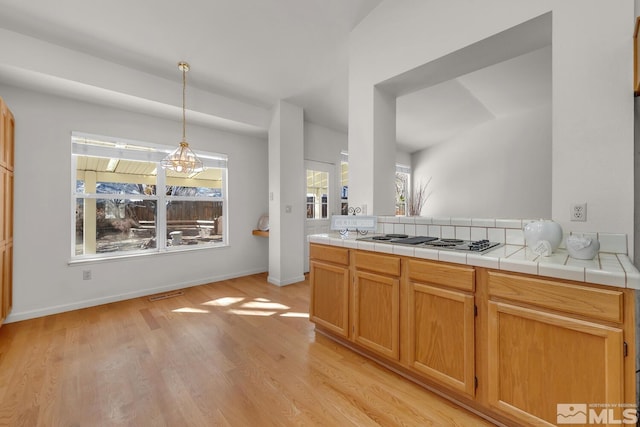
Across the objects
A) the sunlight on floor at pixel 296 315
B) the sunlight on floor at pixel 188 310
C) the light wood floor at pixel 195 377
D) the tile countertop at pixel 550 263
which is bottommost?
the light wood floor at pixel 195 377

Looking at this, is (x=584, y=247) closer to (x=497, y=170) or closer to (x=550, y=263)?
(x=550, y=263)

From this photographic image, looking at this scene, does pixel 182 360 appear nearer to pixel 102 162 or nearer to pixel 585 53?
pixel 102 162

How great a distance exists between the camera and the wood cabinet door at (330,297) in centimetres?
219

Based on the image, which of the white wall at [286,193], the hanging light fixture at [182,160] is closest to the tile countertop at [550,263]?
the hanging light fixture at [182,160]

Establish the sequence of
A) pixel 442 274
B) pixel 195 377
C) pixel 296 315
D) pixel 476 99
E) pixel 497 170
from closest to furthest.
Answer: pixel 442 274, pixel 195 377, pixel 296 315, pixel 476 99, pixel 497 170

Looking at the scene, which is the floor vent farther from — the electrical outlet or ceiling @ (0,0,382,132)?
the electrical outlet

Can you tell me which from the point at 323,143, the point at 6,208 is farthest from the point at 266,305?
the point at 323,143

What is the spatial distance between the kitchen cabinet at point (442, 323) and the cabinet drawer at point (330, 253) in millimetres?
579

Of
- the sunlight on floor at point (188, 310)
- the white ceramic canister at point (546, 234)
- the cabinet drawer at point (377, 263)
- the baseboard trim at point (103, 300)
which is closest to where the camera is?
→ the white ceramic canister at point (546, 234)

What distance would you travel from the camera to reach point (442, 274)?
158 centimetres

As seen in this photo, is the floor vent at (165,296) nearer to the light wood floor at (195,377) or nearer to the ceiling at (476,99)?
the light wood floor at (195,377)

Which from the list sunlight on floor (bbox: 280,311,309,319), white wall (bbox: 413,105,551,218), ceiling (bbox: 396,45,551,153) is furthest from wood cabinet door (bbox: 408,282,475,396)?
white wall (bbox: 413,105,551,218)

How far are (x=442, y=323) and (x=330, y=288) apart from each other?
0.96m

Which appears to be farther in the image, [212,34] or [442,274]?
[212,34]
